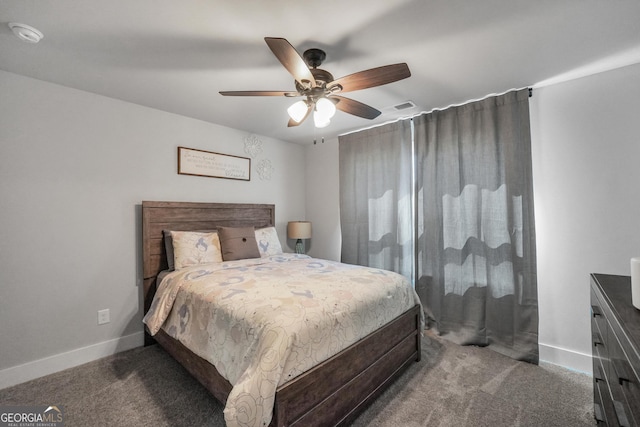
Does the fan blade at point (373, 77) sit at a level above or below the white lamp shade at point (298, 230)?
above

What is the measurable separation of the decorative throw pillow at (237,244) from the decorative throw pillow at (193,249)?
8 cm

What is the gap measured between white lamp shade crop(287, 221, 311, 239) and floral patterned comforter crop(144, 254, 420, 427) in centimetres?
133

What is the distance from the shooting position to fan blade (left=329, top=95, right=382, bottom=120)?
1923 millimetres

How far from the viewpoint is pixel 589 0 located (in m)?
1.39

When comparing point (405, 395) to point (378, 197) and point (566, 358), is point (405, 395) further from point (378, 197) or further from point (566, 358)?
point (378, 197)

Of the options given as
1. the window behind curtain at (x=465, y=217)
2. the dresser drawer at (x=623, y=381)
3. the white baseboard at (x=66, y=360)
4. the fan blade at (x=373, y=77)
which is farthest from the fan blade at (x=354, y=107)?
the white baseboard at (x=66, y=360)

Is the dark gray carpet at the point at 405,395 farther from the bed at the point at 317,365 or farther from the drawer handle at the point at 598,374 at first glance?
the drawer handle at the point at 598,374

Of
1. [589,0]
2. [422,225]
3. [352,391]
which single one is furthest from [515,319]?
[589,0]

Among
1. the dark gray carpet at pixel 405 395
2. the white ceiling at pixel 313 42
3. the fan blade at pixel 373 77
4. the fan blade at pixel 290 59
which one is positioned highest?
the white ceiling at pixel 313 42

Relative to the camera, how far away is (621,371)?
100 centimetres

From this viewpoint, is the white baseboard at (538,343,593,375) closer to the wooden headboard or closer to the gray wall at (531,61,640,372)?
the gray wall at (531,61,640,372)

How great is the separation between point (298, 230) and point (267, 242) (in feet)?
2.21

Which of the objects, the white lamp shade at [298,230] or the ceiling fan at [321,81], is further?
the white lamp shade at [298,230]

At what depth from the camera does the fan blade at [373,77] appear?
60.7 inches
